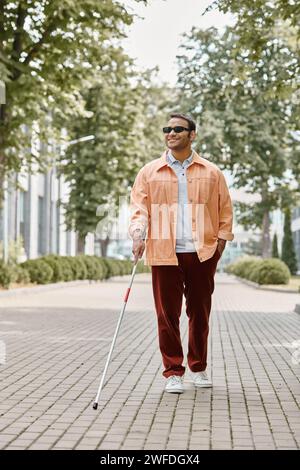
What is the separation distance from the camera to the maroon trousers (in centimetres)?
678

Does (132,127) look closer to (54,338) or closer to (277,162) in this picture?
(277,162)

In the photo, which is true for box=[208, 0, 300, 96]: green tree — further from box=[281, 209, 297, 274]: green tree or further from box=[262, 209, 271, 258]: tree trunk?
box=[281, 209, 297, 274]: green tree

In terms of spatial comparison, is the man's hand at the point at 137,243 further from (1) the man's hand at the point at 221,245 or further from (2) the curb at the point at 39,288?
(2) the curb at the point at 39,288

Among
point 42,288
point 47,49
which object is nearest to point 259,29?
point 47,49

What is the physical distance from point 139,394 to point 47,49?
14512 millimetres

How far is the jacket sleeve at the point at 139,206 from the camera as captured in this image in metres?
6.67

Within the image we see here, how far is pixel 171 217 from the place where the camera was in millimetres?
6766

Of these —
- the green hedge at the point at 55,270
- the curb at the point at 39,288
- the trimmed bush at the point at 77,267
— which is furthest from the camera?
the trimmed bush at the point at 77,267

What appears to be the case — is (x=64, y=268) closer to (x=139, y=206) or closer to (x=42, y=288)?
(x=42, y=288)

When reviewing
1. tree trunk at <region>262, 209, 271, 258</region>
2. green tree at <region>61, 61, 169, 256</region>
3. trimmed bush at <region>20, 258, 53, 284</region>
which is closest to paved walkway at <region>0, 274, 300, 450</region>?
trimmed bush at <region>20, 258, 53, 284</region>

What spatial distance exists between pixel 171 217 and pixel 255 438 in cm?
215

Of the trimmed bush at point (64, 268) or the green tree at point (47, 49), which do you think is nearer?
the green tree at point (47, 49)

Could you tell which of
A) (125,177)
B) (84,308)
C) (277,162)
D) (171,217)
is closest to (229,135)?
(277,162)

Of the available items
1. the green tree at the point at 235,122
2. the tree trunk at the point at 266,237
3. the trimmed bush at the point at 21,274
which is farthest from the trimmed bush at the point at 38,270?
the tree trunk at the point at 266,237
